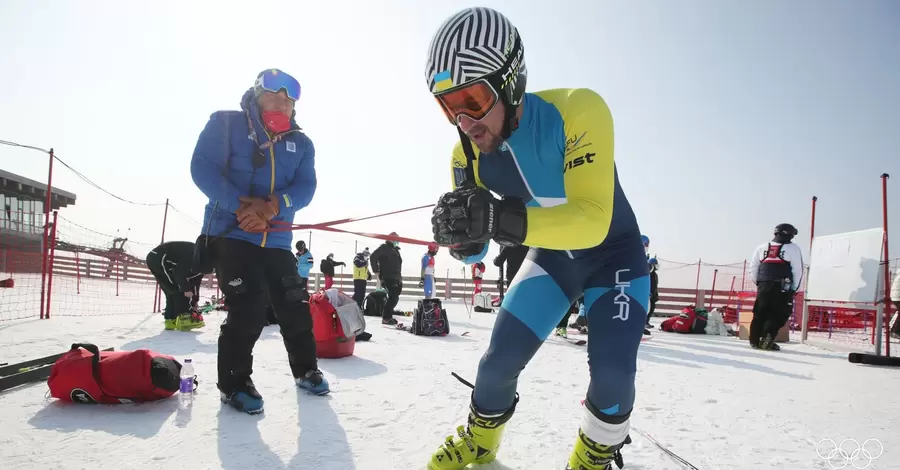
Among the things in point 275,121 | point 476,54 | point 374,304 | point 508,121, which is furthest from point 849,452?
point 374,304

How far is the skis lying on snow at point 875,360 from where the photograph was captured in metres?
6.25

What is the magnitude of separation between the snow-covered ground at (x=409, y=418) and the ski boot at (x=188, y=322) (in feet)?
3.33

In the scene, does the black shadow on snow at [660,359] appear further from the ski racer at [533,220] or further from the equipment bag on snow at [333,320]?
the ski racer at [533,220]

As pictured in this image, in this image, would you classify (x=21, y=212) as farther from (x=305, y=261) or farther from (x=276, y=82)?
(x=276, y=82)

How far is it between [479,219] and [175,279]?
4.17 meters

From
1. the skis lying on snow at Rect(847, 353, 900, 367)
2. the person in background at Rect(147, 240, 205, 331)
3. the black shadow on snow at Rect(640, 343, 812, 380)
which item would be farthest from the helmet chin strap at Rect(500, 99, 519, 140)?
the skis lying on snow at Rect(847, 353, 900, 367)

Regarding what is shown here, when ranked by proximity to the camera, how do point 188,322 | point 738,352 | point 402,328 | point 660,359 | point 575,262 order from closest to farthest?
point 575,262, point 660,359, point 188,322, point 738,352, point 402,328

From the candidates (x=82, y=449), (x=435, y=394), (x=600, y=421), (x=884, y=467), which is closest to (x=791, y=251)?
(x=884, y=467)

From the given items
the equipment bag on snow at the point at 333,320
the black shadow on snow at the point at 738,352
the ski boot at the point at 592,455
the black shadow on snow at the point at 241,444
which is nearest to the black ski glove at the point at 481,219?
the ski boot at the point at 592,455

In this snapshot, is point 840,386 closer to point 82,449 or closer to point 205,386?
point 205,386

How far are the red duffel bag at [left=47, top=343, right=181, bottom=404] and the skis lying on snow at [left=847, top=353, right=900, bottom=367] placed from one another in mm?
8645

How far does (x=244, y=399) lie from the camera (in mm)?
2977

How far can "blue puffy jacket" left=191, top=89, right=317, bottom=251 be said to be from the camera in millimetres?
3105

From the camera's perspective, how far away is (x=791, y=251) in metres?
7.67
